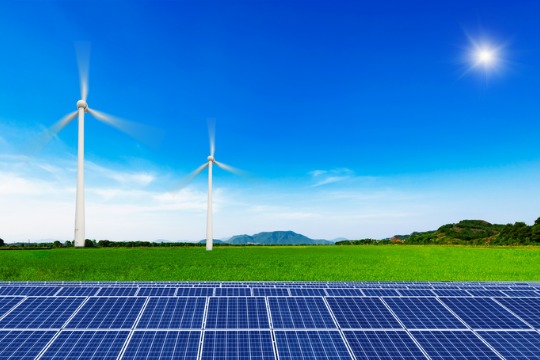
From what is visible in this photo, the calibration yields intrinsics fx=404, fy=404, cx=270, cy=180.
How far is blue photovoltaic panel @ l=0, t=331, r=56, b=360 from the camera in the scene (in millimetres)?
7062

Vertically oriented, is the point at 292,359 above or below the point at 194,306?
below

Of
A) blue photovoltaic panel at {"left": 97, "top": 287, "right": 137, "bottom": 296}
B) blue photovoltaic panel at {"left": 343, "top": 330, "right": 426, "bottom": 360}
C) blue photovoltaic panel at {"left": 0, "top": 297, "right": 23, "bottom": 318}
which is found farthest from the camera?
blue photovoltaic panel at {"left": 97, "top": 287, "right": 137, "bottom": 296}

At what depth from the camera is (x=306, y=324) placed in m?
8.12

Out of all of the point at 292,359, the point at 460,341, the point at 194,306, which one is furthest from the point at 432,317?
the point at 194,306

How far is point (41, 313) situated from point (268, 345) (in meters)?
5.05

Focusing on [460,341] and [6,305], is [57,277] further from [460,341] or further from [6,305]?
[460,341]

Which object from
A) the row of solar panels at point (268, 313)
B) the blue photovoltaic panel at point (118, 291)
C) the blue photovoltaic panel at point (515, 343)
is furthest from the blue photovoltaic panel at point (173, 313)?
the blue photovoltaic panel at point (515, 343)

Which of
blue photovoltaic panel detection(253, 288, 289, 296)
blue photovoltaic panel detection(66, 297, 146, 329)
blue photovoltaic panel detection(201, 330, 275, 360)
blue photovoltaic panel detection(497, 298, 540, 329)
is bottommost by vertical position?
blue photovoltaic panel detection(201, 330, 275, 360)

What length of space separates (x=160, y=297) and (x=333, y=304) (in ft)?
13.1

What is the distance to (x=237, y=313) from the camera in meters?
8.58

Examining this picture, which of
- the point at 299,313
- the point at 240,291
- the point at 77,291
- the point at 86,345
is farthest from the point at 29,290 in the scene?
the point at 299,313

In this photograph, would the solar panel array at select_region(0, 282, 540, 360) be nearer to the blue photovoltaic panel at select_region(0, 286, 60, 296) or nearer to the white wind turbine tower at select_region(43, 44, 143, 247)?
the blue photovoltaic panel at select_region(0, 286, 60, 296)

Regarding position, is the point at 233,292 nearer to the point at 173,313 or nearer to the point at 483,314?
the point at 173,313

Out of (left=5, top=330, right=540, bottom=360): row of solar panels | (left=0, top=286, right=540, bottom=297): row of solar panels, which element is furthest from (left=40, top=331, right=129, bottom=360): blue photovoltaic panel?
(left=0, top=286, right=540, bottom=297): row of solar panels
